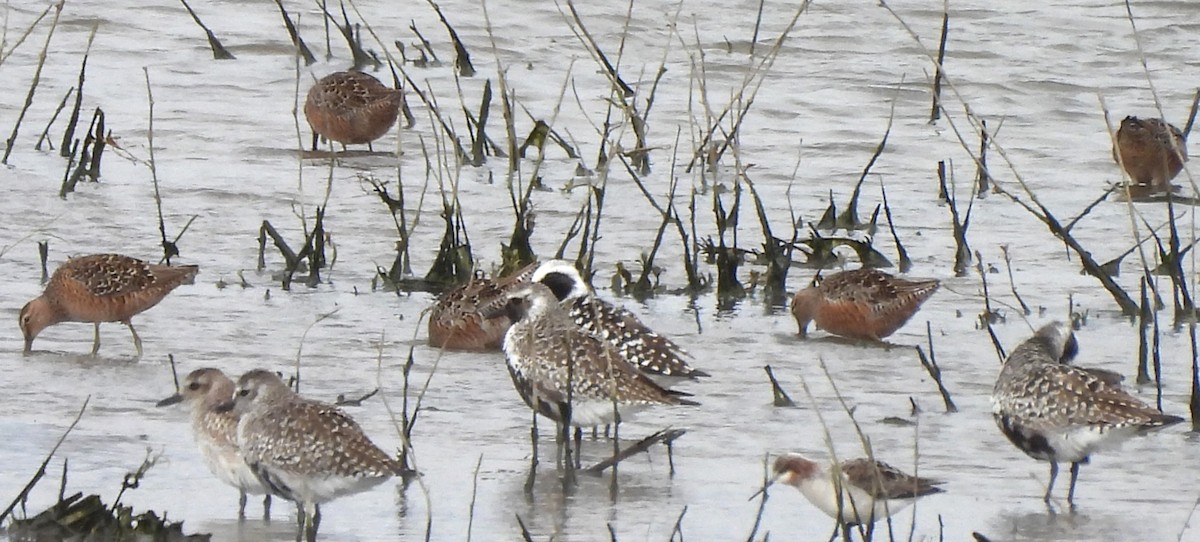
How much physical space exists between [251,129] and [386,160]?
0.87 metres

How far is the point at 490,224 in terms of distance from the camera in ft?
36.9

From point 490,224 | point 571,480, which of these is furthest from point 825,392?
point 490,224

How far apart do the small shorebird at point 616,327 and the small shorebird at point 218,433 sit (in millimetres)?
1349

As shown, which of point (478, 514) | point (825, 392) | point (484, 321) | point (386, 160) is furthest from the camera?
point (386, 160)

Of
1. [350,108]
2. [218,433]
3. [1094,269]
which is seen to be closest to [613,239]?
[350,108]

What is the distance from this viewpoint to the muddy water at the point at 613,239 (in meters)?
6.91

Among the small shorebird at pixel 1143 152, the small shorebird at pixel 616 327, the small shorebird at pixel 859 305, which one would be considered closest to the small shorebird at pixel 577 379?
the small shorebird at pixel 616 327

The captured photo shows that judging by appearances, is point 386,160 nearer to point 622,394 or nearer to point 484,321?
point 484,321

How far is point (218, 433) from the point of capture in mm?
6742

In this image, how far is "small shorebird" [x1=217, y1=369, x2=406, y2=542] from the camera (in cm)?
646

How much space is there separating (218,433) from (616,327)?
6.45ft

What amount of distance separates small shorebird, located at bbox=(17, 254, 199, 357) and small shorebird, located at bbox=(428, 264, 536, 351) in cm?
109

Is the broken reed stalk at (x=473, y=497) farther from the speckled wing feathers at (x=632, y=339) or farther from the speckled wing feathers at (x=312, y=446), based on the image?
the speckled wing feathers at (x=632, y=339)

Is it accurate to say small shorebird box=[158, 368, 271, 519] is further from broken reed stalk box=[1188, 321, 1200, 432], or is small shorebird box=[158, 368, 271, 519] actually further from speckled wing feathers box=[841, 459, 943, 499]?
broken reed stalk box=[1188, 321, 1200, 432]
